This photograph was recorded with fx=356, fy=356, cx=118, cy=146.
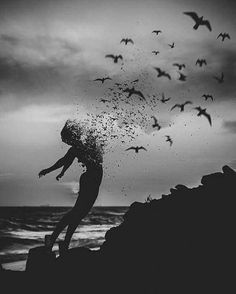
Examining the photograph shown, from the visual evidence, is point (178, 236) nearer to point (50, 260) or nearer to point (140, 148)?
point (50, 260)

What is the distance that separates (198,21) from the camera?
46.5ft

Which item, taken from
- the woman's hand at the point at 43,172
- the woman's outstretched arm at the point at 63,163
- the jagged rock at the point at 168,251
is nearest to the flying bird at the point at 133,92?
the jagged rock at the point at 168,251

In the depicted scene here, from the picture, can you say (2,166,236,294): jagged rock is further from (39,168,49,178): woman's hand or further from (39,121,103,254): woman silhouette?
(39,168,49,178): woman's hand

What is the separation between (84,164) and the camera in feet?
26.2

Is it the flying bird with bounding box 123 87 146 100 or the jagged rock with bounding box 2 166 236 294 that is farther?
the flying bird with bounding box 123 87 146 100

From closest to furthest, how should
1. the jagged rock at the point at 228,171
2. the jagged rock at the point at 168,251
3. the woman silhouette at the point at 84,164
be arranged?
the jagged rock at the point at 168,251
the woman silhouette at the point at 84,164
the jagged rock at the point at 228,171

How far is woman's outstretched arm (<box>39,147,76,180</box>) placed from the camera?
799 cm

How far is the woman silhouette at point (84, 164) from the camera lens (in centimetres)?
788

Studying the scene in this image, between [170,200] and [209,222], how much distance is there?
144 centimetres

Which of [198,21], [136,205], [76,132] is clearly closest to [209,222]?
[136,205]

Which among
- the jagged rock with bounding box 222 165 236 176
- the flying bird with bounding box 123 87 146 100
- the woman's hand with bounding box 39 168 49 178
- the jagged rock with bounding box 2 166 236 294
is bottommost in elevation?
the jagged rock with bounding box 2 166 236 294

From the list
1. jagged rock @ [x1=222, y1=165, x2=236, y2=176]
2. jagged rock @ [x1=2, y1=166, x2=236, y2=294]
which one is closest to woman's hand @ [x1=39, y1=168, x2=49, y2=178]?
jagged rock @ [x1=2, y1=166, x2=236, y2=294]

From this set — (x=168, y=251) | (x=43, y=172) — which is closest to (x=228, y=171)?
(x=168, y=251)

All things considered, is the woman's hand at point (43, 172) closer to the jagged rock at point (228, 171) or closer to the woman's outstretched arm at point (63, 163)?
the woman's outstretched arm at point (63, 163)
